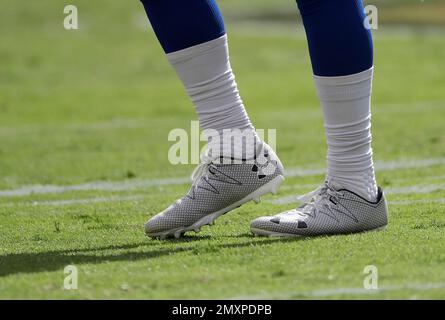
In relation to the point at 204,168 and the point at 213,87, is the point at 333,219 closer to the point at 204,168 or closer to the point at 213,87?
the point at 204,168

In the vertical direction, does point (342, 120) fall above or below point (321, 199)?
above

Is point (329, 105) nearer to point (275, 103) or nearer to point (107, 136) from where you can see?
point (107, 136)

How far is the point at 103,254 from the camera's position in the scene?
4.43 m

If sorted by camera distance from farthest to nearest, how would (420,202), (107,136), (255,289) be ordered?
(107,136) < (420,202) < (255,289)

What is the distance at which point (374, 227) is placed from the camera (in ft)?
15.6

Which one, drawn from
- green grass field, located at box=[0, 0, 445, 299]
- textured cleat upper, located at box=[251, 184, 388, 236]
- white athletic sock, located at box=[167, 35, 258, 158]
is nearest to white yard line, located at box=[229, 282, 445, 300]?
green grass field, located at box=[0, 0, 445, 299]

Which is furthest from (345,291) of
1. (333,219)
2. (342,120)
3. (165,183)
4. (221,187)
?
(165,183)

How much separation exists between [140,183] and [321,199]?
8.38 ft

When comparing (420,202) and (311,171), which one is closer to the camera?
(420,202)

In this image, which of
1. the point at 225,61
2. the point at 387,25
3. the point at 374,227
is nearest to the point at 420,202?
the point at 374,227

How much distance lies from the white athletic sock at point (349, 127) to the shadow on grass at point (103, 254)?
41 centimetres

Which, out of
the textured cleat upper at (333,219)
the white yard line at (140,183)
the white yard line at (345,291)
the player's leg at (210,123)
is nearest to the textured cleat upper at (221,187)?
the player's leg at (210,123)
